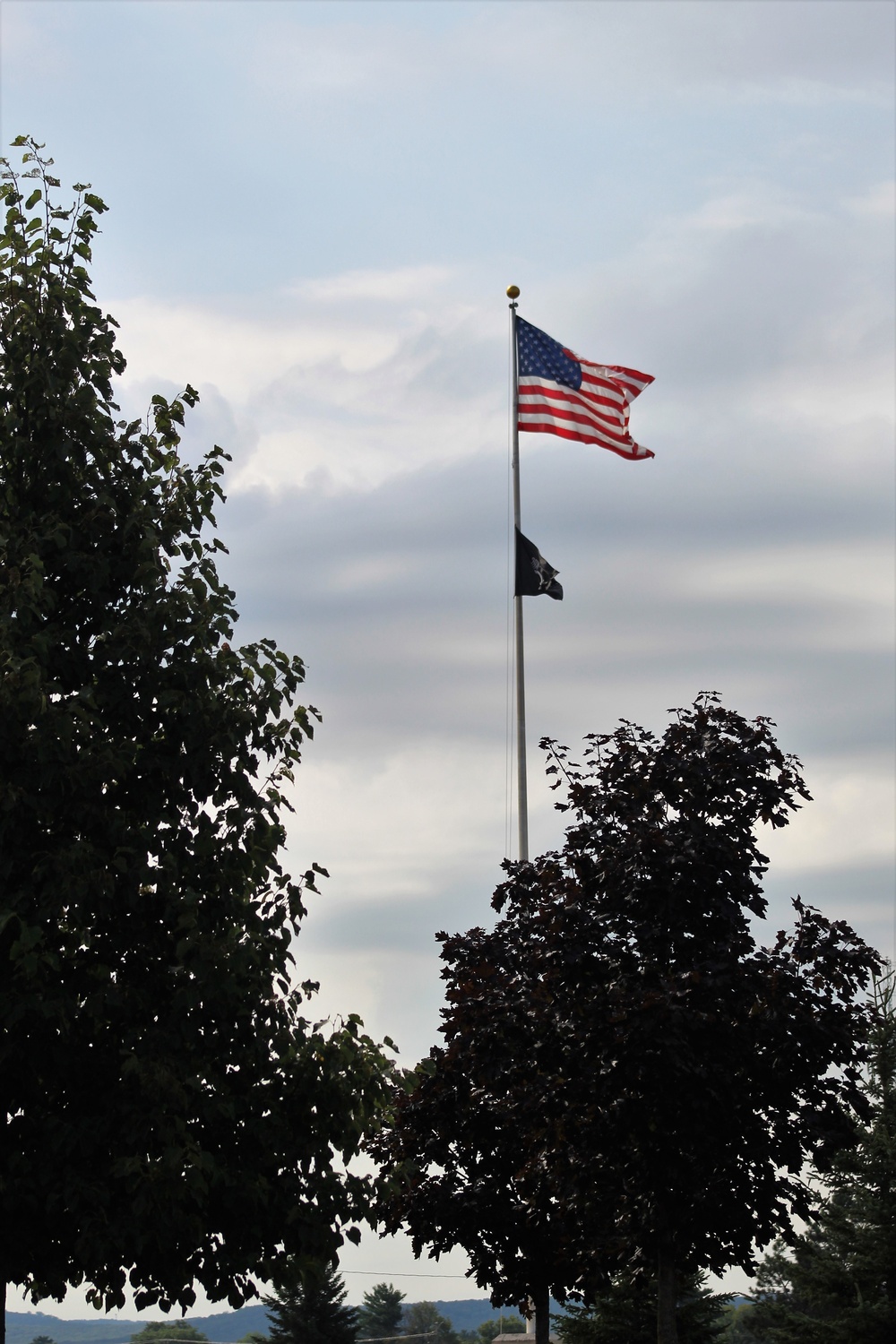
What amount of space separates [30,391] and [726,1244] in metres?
10.9

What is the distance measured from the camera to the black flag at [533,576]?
79.7 ft

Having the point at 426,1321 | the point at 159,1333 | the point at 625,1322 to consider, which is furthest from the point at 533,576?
the point at 426,1321

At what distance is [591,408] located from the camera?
978 inches

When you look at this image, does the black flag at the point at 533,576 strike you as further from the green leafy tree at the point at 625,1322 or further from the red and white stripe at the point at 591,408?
the green leafy tree at the point at 625,1322

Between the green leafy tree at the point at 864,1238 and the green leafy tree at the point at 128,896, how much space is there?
15961 mm

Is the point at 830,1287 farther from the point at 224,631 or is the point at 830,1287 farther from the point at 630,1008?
the point at 224,631

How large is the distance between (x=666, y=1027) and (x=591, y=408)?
12.9 meters

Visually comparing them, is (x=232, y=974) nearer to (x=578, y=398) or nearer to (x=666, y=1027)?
(x=666, y=1027)

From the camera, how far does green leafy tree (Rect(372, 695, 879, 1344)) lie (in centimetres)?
1478

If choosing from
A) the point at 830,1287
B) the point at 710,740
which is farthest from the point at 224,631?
the point at 830,1287

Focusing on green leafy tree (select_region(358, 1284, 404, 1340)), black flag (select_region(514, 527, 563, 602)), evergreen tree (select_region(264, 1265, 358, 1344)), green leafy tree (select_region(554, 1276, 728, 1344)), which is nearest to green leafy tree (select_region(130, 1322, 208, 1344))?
green leafy tree (select_region(358, 1284, 404, 1340))

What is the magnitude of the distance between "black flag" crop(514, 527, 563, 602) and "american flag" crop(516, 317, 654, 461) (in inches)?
81.8

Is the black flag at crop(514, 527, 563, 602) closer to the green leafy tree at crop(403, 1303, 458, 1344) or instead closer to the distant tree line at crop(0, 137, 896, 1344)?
the distant tree line at crop(0, 137, 896, 1344)

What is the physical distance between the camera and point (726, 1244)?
623 inches
